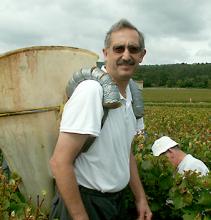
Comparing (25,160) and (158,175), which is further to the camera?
(158,175)

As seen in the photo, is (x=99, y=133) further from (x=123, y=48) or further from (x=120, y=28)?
(x=120, y=28)

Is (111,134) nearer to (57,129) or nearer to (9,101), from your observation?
(57,129)

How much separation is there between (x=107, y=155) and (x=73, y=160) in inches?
8.3

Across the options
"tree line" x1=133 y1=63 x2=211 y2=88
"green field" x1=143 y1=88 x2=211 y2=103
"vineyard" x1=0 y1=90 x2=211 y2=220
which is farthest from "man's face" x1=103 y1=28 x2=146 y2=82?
"tree line" x1=133 y1=63 x2=211 y2=88

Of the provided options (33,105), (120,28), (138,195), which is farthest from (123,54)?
(138,195)

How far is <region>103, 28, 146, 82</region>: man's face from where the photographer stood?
2572mm

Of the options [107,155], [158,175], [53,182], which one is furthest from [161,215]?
[107,155]

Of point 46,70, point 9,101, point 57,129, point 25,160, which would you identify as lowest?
point 25,160

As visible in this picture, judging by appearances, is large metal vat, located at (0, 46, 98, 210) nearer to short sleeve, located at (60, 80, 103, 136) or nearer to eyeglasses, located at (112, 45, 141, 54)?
eyeglasses, located at (112, 45, 141, 54)

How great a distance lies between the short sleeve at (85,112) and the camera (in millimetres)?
2291

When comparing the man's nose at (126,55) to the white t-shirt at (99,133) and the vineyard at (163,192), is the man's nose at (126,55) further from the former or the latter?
the vineyard at (163,192)

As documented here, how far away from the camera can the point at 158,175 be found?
3.83m

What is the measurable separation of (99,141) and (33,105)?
20.9 inches

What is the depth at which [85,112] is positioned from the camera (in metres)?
2.30
